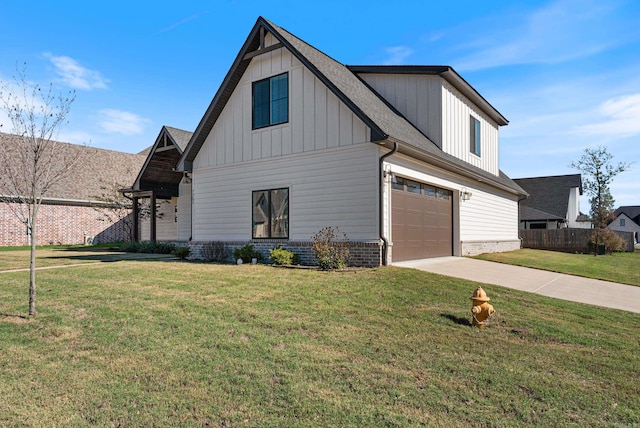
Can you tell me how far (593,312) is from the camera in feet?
26.8

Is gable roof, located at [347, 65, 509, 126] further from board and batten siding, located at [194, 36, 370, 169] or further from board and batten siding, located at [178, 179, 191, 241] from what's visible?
board and batten siding, located at [178, 179, 191, 241]

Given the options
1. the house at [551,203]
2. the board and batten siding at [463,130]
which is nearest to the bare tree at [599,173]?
the house at [551,203]

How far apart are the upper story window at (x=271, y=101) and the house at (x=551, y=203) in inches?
1026

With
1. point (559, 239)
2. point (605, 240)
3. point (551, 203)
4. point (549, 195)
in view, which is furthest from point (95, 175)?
point (549, 195)

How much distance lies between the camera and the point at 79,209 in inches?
1073

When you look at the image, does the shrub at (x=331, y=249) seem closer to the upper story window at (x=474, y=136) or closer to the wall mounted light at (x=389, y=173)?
the wall mounted light at (x=389, y=173)

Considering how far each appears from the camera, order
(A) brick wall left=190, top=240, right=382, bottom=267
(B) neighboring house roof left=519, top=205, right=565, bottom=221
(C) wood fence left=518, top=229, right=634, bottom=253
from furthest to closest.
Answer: (B) neighboring house roof left=519, top=205, right=565, bottom=221
(C) wood fence left=518, top=229, right=634, bottom=253
(A) brick wall left=190, top=240, right=382, bottom=267

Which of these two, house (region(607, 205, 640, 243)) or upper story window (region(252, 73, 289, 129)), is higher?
upper story window (region(252, 73, 289, 129))

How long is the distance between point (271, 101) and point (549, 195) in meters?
34.5

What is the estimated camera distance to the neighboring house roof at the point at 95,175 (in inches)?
1028

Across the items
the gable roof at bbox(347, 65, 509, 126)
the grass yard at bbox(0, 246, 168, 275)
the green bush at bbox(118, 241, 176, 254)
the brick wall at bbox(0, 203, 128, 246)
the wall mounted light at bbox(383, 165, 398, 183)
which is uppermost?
the gable roof at bbox(347, 65, 509, 126)

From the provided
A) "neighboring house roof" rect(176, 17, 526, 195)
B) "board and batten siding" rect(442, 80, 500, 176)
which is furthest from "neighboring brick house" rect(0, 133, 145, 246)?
"board and batten siding" rect(442, 80, 500, 176)

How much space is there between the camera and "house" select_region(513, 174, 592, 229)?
113ft

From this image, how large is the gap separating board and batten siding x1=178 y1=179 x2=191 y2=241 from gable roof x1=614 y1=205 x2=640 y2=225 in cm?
7544
